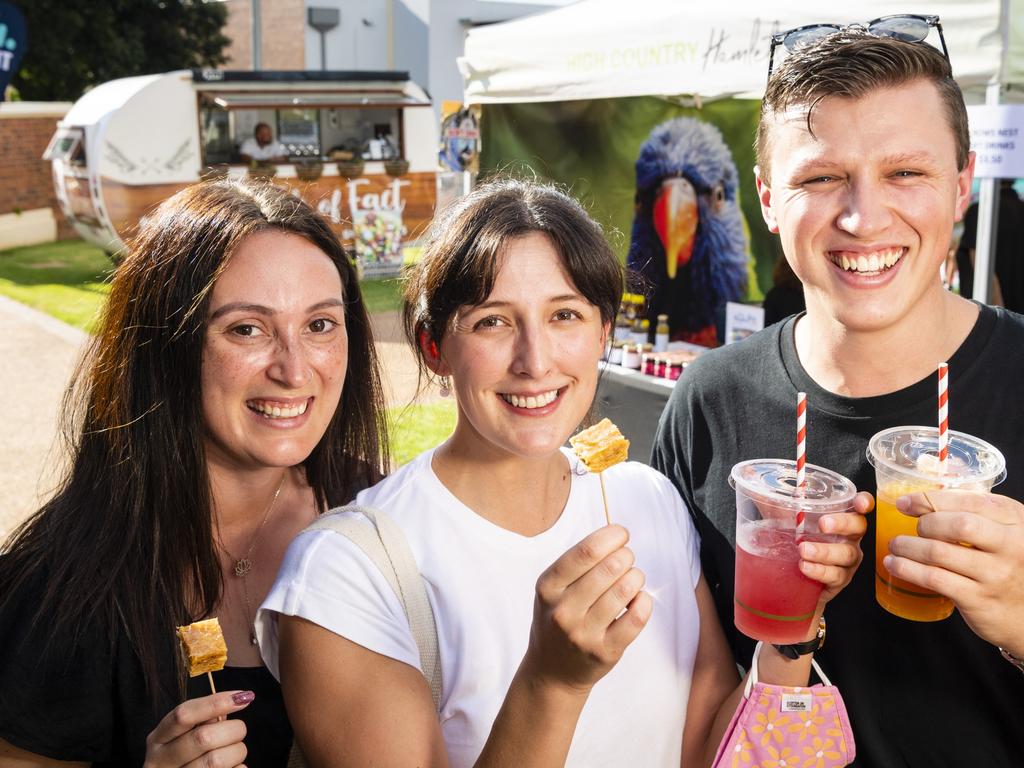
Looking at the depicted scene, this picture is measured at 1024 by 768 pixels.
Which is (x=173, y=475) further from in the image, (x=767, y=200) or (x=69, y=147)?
(x=69, y=147)

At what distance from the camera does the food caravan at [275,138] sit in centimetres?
1634

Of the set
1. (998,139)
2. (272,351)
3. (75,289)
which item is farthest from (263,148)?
(272,351)

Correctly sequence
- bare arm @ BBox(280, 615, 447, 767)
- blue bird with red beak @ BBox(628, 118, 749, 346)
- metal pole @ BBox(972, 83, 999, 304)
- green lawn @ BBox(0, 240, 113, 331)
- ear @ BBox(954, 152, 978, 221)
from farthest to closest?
green lawn @ BBox(0, 240, 113, 331) < blue bird with red beak @ BBox(628, 118, 749, 346) < metal pole @ BBox(972, 83, 999, 304) < ear @ BBox(954, 152, 978, 221) < bare arm @ BBox(280, 615, 447, 767)

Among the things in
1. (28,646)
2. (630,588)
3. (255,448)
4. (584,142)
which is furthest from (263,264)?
(584,142)

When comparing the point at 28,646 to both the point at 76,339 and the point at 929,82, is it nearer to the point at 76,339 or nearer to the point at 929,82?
the point at 929,82

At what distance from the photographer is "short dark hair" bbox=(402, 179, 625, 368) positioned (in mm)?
2139

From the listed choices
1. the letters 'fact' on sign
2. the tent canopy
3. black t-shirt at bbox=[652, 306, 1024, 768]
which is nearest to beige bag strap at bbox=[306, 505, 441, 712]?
black t-shirt at bbox=[652, 306, 1024, 768]

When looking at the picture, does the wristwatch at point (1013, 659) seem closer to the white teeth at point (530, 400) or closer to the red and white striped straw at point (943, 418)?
the red and white striped straw at point (943, 418)

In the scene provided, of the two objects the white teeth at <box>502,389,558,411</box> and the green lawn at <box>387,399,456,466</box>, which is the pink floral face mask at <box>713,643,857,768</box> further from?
the green lawn at <box>387,399,456,466</box>

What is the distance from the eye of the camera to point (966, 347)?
91.4 inches

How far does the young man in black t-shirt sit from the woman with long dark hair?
121 centimetres

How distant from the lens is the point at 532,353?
208cm

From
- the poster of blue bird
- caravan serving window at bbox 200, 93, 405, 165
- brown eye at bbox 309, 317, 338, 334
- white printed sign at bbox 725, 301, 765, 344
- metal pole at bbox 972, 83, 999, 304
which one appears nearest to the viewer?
brown eye at bbox 309, 317, 338, 334

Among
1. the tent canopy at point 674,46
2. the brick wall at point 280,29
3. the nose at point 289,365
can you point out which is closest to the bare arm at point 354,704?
the nose at point 289,365
